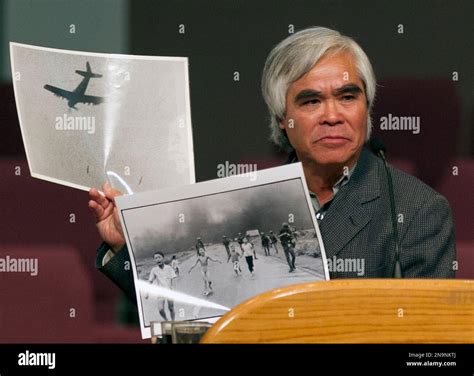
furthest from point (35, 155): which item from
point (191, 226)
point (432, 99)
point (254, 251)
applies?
point (432, 99)

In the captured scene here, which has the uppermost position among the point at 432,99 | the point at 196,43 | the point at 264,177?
the point at 196,43

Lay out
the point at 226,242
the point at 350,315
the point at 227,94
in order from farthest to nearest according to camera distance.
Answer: the point at 227,94, the point at 226,242, the point at 350,315

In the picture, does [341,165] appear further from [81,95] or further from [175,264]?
[81,95]

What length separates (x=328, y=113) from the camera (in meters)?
2.78

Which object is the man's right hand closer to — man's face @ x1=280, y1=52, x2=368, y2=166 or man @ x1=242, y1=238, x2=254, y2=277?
man @ x1=242, y1=238, x2=254, y2=277

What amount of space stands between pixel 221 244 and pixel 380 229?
0.42 meters

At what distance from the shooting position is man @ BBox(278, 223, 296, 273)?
2.71 m

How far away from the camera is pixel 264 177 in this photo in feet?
9.00

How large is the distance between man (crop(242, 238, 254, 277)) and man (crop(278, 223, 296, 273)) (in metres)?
0.08

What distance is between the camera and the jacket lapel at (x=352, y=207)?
2.74 m

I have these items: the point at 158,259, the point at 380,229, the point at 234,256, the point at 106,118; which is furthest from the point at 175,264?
the point at 380,229

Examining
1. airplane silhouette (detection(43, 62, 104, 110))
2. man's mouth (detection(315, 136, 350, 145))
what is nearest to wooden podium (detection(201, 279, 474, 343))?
man's mouth (detection(315, 136, 350, 145))
